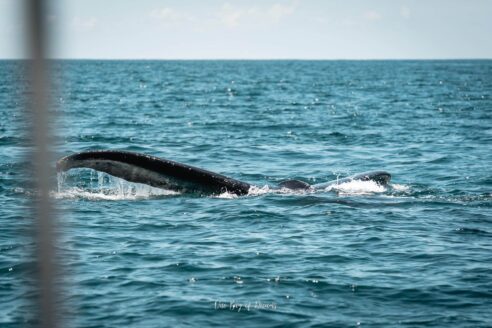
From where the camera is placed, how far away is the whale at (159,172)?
35.3ft

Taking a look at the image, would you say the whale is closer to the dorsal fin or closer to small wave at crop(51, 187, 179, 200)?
the dorsal fin

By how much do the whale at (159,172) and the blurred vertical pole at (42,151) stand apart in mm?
8299

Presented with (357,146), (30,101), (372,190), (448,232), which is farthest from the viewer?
(357,146)

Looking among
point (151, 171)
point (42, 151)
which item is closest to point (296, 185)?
point (151, 171)

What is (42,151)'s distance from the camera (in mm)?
1273

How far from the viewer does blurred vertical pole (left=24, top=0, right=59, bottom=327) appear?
1.24 metres

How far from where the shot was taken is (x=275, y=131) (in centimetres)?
3306

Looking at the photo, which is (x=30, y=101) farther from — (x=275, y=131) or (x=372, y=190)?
(x=275, y=131)

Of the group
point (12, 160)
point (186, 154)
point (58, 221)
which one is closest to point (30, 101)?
point (58, 221)

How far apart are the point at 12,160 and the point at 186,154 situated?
5535mm

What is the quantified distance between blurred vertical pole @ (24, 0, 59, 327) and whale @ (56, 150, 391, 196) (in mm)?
8299

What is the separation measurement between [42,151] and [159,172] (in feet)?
34.9

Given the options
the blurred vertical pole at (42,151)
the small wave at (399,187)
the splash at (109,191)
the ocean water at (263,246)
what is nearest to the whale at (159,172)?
the ocean water at (263,246)

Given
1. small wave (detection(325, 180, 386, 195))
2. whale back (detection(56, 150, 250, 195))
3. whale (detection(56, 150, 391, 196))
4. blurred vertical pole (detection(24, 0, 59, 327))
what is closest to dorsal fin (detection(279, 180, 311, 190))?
whale (detection(56, 150, 391, 196))
